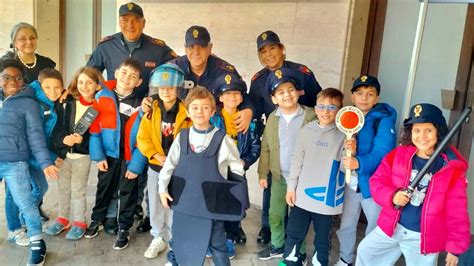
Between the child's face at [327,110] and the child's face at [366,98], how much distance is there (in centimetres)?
18

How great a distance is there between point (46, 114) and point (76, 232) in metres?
1.04

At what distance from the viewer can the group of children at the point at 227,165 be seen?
8.81ft

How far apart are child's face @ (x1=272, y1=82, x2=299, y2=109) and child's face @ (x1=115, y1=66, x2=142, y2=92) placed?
3.76 feet

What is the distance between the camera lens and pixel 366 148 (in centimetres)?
309

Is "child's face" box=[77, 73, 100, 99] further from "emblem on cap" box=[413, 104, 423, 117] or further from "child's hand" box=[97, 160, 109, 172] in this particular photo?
"emblem on cap" box=[413, 104, 423, 117]

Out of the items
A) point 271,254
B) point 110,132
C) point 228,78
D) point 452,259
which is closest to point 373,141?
point 452,259

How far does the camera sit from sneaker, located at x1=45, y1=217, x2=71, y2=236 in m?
3.76

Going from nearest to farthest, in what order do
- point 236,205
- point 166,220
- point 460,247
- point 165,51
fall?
point 460,247, point 236,205, point 166,220, point 165,51

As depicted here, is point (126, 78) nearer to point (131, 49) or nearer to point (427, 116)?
point (131, 49)

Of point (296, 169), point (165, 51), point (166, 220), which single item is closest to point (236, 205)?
point (296, 169)

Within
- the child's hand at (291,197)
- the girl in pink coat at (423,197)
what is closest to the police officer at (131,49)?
the child's hand at (291,197)

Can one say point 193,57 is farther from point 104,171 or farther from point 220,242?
point 220,242

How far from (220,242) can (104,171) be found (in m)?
1.30

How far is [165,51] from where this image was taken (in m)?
4.10
